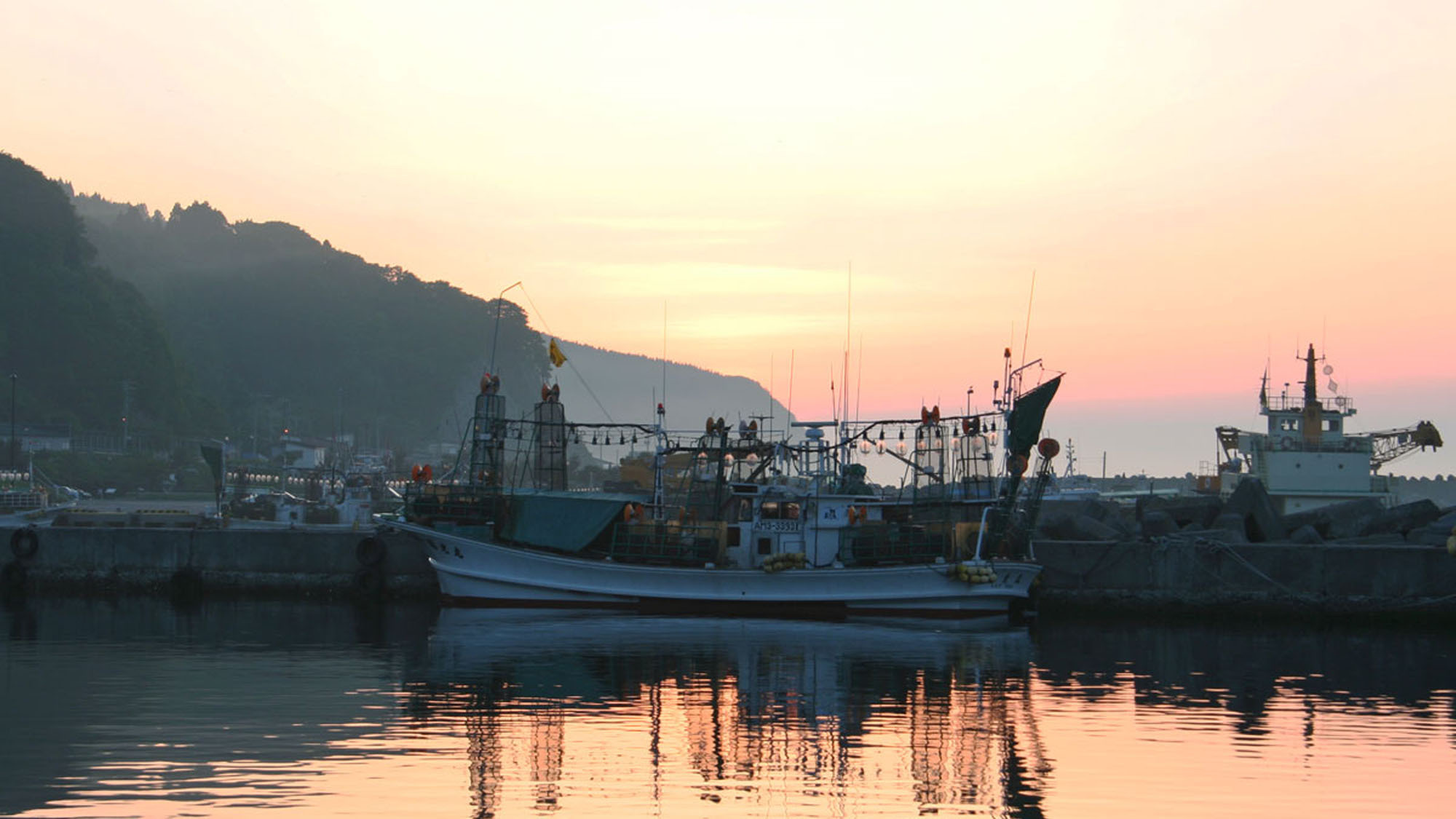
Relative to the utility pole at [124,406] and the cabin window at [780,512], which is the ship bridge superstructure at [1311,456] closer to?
the cabin window at [780,512]

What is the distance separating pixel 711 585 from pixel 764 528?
7.44ft

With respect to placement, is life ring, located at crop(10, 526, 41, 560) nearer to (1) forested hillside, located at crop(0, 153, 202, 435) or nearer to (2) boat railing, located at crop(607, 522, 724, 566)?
(2) boat railing, located at crop(607, 522, 724, 566)

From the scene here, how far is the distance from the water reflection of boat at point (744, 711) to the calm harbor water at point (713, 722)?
0.07m

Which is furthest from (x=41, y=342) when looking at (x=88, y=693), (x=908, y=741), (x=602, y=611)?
(x=908, y=741)

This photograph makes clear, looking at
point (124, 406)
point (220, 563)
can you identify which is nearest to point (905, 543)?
point (220, 563)

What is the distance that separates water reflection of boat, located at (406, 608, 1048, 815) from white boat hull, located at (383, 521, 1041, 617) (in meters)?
2.77

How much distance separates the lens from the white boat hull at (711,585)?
35062mm

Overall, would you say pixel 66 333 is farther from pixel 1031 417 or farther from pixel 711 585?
pixel 1031 417

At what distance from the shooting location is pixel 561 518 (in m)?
37.2

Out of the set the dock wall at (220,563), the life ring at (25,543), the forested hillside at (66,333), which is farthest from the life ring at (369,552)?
the forested hillside at (66,333)

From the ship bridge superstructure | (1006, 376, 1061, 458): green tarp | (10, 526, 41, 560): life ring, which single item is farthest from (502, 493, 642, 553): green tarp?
the ship bridge superstructure

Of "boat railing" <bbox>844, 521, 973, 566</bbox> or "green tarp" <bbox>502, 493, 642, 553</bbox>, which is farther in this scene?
"green tarp" <bbox>502, 493, 642, 553</bbox>

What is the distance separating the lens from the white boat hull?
115 ft

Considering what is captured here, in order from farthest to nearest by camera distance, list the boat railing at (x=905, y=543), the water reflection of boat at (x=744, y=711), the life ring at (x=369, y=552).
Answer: the life ring at (x=369, y=552) < the boat railing at (x=905, y=543) < the water reflection of boat at (x=744, y=711)
